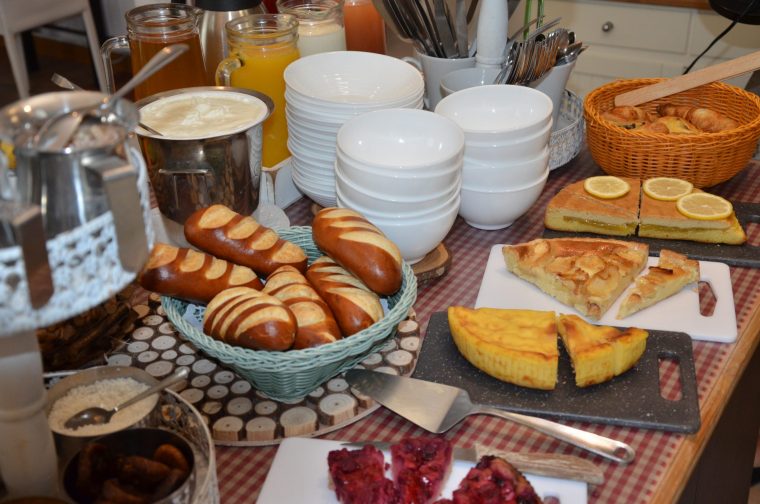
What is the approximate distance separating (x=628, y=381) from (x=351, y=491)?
370 mm

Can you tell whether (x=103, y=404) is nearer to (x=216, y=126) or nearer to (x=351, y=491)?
(x=351, y=491)

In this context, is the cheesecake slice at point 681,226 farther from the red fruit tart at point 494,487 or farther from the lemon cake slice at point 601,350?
the red fruit tart at point 494,487

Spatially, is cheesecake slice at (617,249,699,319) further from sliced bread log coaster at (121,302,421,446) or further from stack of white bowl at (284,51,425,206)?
stack of white bowl at (284,51,425,206)

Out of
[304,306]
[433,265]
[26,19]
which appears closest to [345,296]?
[304,306]

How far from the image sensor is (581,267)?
113 centimetres

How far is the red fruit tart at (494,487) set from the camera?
77 cm

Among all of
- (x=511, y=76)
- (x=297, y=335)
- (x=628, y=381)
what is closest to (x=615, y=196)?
(x=511, y=76)

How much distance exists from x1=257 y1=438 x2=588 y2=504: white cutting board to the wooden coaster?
1.21ft

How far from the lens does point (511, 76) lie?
1358 millimetres

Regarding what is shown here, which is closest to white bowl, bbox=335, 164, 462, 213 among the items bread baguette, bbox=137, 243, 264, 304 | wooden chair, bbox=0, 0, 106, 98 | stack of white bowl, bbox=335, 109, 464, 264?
stack of white bowl, bbox=335, 109, 464, 264

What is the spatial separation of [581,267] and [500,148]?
203 millimetres

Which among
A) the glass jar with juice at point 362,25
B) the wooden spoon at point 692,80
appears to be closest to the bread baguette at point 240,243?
the glass jar with juice at point 362,25

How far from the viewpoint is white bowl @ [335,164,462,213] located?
1098mm

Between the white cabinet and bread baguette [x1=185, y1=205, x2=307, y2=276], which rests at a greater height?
bread baguette [x1=185, y1=205, x2=307, y2=276]
